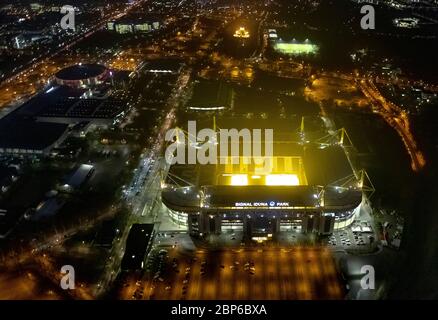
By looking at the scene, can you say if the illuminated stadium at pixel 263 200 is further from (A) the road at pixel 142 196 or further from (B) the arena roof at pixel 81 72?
(B) the arena roof at pixel 81 72

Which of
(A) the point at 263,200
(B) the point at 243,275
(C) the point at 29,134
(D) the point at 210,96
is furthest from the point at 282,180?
(C) the point at 29,134

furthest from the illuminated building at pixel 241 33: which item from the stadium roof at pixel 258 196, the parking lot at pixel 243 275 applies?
the parking lot at pixel 243 275

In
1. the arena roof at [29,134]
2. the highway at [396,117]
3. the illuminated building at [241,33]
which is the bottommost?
the arena roof at [29,134]

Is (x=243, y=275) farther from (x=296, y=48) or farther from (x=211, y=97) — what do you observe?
(x=296, y=48)

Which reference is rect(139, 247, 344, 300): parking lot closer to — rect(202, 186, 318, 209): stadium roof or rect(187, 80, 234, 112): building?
rect(202, 186, 318, 209): stadium roof

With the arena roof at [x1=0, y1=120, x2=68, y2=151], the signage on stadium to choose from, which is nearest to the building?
the arena roof at [x1=0, y1=120, x2=68, y2=151]
